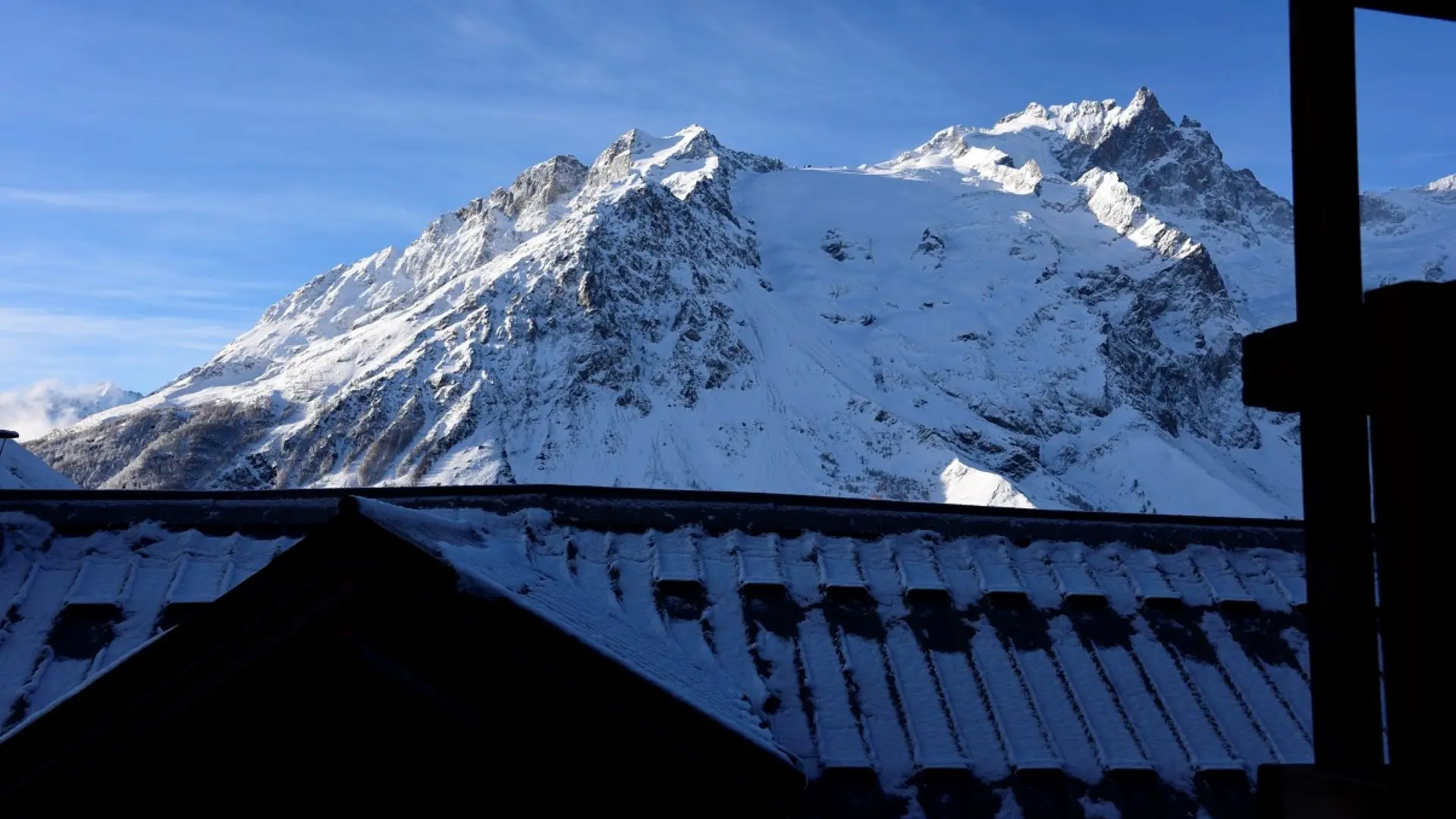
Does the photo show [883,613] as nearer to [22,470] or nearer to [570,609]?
[570,609]

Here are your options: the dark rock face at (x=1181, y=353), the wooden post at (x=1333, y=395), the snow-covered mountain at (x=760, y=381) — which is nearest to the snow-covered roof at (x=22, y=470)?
the wooden post at (x=1333, y=395)

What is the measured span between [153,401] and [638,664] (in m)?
186

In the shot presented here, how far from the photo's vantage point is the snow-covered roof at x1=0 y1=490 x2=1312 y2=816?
4.96 metres

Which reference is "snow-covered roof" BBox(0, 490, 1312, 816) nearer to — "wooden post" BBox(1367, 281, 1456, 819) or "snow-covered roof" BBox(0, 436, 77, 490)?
"wooden post" BBox(1367, 281, 1456, 819)

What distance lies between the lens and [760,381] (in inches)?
6324

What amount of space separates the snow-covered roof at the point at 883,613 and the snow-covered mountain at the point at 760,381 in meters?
122

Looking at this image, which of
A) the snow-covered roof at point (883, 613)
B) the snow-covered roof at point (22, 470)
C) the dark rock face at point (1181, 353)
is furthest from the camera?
the dark rock face at point (1181, 353)

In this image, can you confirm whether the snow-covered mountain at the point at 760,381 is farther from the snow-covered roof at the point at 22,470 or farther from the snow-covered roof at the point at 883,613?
the snow-covered roof at the point at 883,613

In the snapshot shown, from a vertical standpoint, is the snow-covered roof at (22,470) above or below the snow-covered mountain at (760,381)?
below

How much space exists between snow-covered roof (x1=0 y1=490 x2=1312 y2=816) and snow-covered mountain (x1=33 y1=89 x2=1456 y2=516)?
400 feet

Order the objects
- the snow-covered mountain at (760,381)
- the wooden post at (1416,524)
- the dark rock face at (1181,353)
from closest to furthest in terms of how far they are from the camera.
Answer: the wooden post at (1416,524), the snow-covered mountain at (760,381), the dark rock face at (1181,353)

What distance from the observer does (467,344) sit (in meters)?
166

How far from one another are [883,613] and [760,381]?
509 feet

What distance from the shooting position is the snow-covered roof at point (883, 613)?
496 cm
